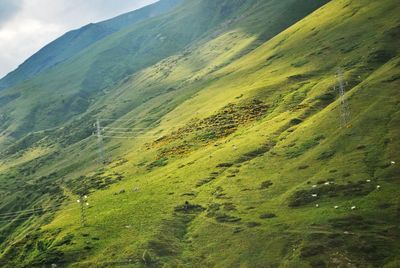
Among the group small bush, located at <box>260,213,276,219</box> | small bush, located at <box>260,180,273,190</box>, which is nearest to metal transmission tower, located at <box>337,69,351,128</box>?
small bush, located at <box>260,180,273,190</box>

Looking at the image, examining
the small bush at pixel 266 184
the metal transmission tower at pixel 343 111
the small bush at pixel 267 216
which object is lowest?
the small bush at pixel 267 216

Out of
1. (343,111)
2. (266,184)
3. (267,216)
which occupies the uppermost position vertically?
(343,111)

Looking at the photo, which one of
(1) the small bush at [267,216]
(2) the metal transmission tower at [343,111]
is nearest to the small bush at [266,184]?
(1) the small bush at [267,216]

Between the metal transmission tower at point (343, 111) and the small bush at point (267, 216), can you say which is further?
the metal transmission tower at point (343, 111)

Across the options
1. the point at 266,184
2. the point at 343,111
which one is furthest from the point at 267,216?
the point at 343,111

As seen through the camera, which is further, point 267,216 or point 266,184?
point 266,184

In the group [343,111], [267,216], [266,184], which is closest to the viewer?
[267,216]

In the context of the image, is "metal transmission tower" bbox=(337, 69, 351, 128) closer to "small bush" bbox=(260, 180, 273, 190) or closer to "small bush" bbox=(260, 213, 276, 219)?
"small bush" bbox=(260, 180, 273, 190)

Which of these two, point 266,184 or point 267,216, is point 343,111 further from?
point 267,216

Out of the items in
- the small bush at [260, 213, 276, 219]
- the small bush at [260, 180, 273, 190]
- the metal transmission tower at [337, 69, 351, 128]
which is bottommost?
the small bush at [260, 213, 276, 219]

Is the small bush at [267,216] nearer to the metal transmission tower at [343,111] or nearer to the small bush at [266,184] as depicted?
the small bush at [266,184]

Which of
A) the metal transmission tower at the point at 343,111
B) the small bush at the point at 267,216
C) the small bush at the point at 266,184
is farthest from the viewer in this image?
the metal transmission tower at the point at 343,111

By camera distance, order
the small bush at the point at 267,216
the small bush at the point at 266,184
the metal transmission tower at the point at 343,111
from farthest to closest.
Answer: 1. the metal transmission tower at the point at 343,111
2. the small bush at the point at 266,184
3. the small bush at the point at 267,216

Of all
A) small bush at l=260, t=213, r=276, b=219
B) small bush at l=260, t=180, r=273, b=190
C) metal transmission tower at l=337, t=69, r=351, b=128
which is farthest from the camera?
metal transmission tower at l=337, t=69, r=351, b=128
